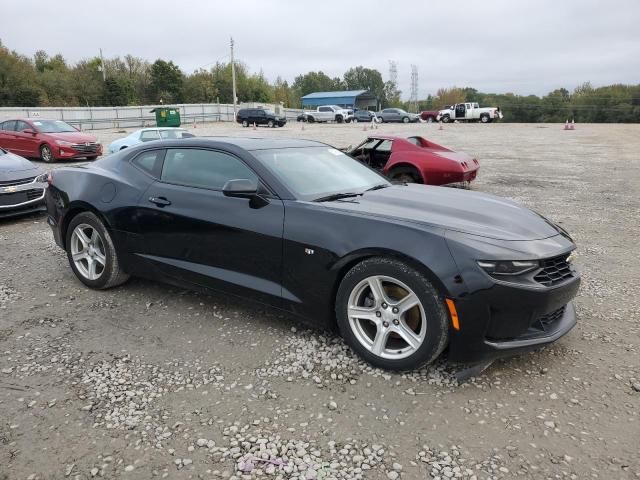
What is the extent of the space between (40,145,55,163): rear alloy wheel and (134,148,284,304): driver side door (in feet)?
42.2

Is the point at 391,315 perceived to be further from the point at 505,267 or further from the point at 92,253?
the point at 92,253

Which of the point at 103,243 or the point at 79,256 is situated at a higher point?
the point at 103,243

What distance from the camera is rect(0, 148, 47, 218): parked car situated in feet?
23.6

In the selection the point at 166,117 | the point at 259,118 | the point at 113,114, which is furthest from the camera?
the point at 113,114

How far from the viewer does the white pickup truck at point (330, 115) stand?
49594 mm

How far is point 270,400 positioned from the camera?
2873 mm

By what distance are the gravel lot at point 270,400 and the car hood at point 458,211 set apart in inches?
34.7

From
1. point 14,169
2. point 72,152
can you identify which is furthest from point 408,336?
point 72,152

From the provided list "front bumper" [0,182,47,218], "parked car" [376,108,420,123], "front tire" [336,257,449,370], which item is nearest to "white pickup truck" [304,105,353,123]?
"parked car" [376,108,420,123]

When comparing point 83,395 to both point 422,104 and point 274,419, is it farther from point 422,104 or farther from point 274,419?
point 422,104

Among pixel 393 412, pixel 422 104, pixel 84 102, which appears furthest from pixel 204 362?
pixel 422 104

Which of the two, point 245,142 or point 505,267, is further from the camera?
point 245,142

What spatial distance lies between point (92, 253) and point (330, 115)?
47.3 m

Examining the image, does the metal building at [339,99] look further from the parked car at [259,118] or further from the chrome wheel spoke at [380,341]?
the chrome wheel spoke at [380,341]
